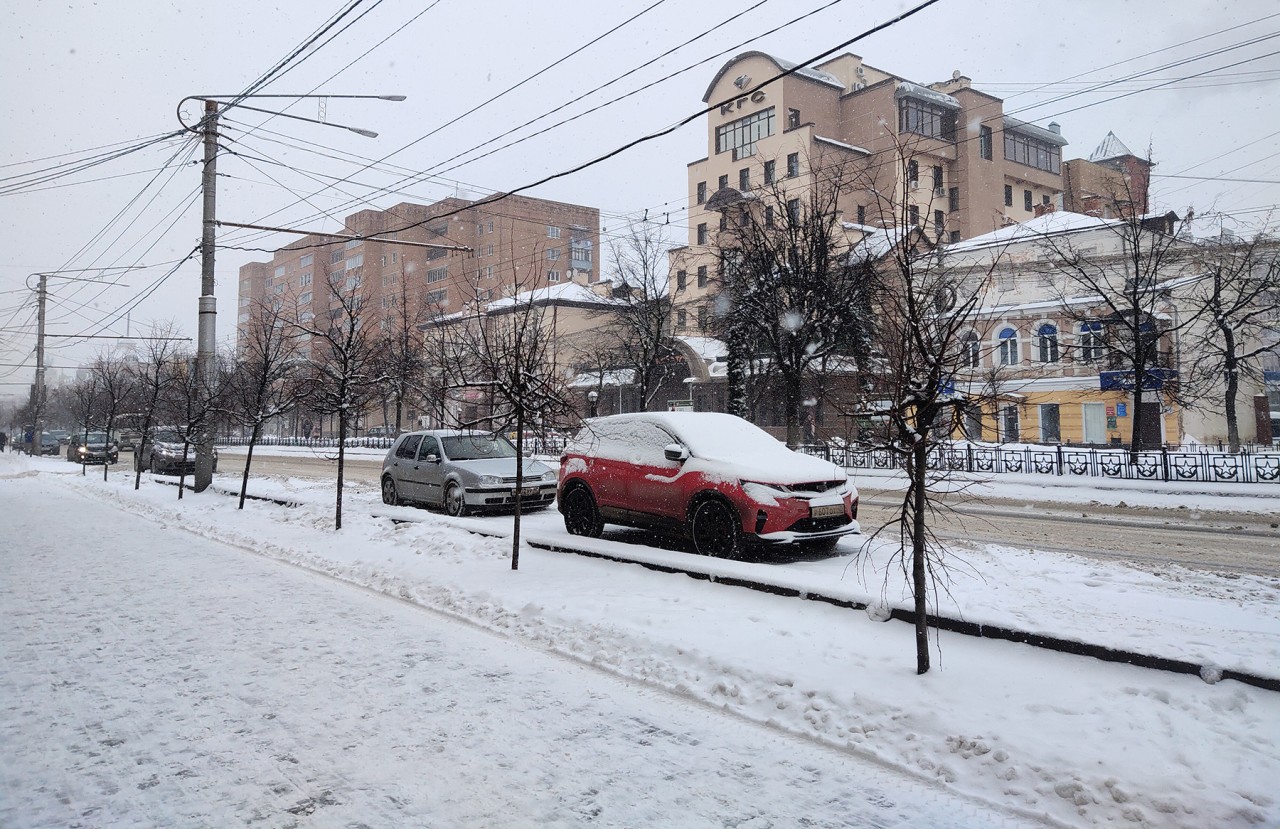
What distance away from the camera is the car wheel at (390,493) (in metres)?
16.1

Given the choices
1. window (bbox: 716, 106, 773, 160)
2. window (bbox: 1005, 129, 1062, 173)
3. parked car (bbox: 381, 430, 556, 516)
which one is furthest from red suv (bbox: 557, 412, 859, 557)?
window (bbox: 1005, 129, 1062, 173)

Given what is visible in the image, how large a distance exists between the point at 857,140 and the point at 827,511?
182ft

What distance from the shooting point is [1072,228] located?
129 feet

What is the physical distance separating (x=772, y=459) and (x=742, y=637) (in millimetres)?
3838

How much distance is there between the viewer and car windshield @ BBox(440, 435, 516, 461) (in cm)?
1503

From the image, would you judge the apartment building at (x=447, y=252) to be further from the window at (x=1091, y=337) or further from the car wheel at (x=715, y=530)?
the car wheel at (x=715, y=530)

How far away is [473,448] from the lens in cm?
1534

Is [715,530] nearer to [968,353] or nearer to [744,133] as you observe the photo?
[968,353]

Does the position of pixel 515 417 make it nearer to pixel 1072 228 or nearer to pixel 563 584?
pixel 563 584

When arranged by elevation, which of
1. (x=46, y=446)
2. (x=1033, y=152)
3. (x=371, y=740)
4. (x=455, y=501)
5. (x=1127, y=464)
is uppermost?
(x=1033, y=152)

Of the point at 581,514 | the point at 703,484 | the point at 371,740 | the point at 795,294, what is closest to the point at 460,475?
the point at 581,514

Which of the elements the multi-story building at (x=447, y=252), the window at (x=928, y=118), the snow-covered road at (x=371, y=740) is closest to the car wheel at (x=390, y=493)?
the snow-covered road at (x=371, y=740)

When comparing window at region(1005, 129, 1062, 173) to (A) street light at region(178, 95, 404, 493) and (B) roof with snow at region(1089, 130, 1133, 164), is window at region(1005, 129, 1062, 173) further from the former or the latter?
(A) street light at region(178, 95, 404, 493)

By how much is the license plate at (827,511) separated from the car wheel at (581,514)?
10.1ft
